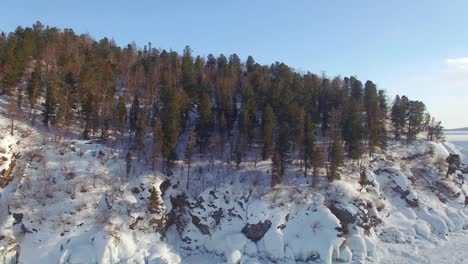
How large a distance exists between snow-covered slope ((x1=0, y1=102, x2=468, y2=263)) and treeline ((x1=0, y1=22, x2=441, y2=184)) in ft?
11.6

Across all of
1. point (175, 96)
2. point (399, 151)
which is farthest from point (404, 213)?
point (175, 96)

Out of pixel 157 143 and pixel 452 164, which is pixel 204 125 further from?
pixel 452 164

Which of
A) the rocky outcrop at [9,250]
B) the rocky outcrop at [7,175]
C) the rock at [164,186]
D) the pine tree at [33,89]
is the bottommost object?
the rocky outcrop at [9,250]

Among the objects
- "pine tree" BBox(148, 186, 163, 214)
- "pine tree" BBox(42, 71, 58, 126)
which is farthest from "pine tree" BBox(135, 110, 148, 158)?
"pine tree" BBox(42, 71, 58, 126)

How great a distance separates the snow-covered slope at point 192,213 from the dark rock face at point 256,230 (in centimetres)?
11

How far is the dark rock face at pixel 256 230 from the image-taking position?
46.6 metres

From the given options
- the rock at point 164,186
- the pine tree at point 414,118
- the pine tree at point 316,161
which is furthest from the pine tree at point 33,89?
the pine tree at point 414,118

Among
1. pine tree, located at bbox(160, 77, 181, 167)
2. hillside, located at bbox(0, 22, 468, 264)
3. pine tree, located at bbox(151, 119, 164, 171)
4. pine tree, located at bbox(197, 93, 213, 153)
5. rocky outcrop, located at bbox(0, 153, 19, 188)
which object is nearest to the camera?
hillside, located at bbox(0, 22, 468, 264)

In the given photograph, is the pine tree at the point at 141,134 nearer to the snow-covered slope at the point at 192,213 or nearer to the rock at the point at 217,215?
the snow-covered slope at the point at 192,213

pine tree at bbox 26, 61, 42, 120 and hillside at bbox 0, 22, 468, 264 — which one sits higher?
pine tree at bbox 26, 61, 42, 120

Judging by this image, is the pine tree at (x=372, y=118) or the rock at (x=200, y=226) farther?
the pine tree at (x=372, y=118)

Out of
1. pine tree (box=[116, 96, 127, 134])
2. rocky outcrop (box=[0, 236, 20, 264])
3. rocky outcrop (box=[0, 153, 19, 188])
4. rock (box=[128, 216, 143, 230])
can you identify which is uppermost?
pine tree (box=[116, 96, 127, 134])

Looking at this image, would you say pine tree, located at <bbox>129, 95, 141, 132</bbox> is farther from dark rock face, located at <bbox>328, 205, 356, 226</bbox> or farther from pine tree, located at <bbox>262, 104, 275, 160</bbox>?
dark rock face, located at <bbox>328, 205, 356, 226</bbox>

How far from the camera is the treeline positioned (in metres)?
58.3
